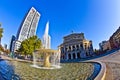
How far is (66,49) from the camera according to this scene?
7456cm

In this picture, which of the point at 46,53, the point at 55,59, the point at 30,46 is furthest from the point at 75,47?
the point at 46,53

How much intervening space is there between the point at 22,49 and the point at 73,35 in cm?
3755

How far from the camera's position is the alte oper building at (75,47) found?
6981 cm

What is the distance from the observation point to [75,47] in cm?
7219

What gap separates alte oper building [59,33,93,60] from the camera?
69.8 metres

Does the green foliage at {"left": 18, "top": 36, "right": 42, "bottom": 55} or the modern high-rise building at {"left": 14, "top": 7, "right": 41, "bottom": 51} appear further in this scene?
the modern high-rise building at {"left": 14, "top": 7, "right": 41, "bottom": 51}

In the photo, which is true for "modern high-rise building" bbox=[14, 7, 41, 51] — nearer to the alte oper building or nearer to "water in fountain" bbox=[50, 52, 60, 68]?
the alte oper building

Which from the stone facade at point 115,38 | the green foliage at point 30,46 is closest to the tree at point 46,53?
the green foliage at point 30,46

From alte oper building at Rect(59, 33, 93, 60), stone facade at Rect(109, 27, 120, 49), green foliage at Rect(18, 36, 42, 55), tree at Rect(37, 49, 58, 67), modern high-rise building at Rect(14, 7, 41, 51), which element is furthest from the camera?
modern high-rise building at Rect(14, 7, 41, 51)

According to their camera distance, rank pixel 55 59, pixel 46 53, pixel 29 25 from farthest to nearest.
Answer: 1. pixel 29 25
2. pixel 55 59
3. pixel 46 53

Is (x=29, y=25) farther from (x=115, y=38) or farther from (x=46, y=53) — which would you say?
(x=46, y=53)

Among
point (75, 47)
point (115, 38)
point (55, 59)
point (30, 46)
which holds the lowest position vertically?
point (55, 59)

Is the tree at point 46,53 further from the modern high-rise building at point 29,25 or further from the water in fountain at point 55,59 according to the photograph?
the modern high-rise building at point 29,25

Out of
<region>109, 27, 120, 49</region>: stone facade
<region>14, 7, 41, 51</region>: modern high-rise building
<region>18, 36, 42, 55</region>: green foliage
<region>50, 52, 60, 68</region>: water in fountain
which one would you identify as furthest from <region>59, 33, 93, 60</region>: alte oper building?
<region>14, 7, 41, 51</region>: modern high-rise building
